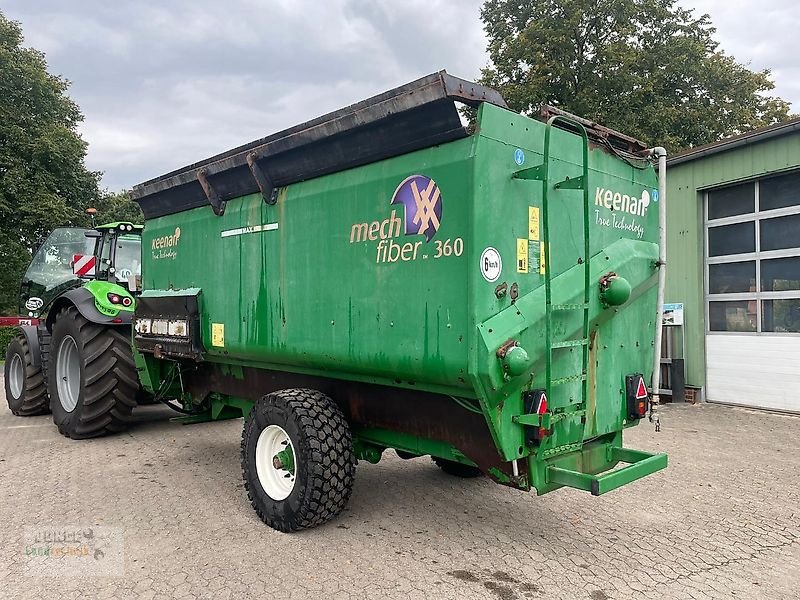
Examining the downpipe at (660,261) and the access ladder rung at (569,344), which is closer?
the access ladder rung at (569,344)

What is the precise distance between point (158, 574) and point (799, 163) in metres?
8.91

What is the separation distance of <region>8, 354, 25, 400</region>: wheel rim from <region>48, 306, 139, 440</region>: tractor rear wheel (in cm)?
217

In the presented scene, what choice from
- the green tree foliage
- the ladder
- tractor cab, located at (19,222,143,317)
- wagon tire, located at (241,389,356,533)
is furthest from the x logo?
the green tree foliage

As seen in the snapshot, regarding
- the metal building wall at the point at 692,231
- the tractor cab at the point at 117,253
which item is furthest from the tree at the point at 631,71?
the tractor cab at the point at 117,253

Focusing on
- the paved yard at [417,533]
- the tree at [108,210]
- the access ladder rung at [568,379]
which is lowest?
the paved yard at [417,533]

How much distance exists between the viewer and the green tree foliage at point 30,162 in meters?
21.5

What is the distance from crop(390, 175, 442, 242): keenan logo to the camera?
3.26 metres

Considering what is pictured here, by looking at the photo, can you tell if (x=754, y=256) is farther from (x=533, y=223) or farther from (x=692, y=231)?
(x=533, y=223)

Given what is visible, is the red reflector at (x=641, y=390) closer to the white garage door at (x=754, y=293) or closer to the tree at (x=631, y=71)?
the white garage door at (x=754, y=293)

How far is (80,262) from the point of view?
799 centimetres

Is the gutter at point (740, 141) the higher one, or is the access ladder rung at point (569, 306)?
the gutter at point (740, 141)

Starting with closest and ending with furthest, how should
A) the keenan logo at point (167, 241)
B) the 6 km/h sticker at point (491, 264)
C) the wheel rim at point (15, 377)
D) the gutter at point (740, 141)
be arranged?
the 6 km/h sticker at point (491, 264)
the keenan logo at point (167, 241)
the gutter at point (740, 141)
the wheel rim at point (15, 377)

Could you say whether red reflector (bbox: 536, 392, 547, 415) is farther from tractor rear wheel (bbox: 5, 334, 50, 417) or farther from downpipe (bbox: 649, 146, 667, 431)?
tractor rear wheel (bbox: 5, 334, 50, 417)

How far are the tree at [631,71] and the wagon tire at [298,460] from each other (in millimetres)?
17011
